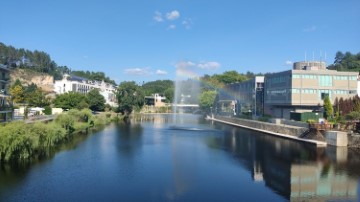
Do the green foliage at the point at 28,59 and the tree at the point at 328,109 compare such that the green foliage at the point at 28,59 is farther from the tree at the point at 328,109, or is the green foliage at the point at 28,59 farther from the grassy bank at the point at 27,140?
the tree at the point at 328,109

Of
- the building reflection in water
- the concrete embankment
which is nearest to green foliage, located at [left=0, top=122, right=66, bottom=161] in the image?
the building reflection in water

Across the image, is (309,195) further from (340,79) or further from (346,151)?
(340,79)

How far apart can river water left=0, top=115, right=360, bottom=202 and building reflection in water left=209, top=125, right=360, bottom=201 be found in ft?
0.18

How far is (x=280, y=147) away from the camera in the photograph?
3947 cm

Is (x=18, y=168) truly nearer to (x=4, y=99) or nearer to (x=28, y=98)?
(x=4, y=99)

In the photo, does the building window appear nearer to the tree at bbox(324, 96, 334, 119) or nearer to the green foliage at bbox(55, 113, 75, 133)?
the tree at bbox(324, 96, 334, 119)

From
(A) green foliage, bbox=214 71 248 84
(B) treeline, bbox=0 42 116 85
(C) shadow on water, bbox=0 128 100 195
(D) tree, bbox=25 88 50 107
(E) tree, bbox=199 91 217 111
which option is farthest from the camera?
(A) green foliage, bbox=214 71 248 84

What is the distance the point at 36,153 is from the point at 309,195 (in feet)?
74.4

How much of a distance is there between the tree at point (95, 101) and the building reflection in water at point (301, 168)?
5408cm

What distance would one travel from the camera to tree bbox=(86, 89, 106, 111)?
89438mm

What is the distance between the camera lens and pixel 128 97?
3912 inches

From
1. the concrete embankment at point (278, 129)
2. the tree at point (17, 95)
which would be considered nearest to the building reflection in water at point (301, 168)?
the concrete embankment at point (278, 129)

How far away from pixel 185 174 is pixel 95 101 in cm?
6766

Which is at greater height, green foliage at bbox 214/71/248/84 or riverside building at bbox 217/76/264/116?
green foliage at bbox 214/71/248/84
